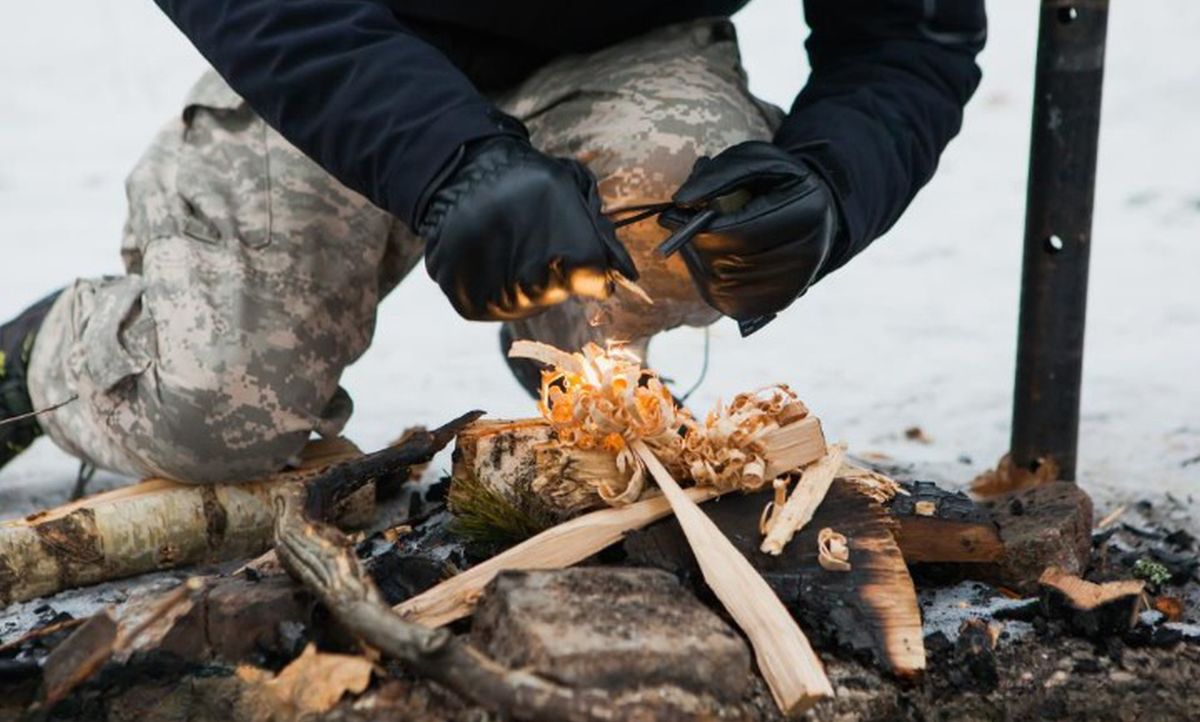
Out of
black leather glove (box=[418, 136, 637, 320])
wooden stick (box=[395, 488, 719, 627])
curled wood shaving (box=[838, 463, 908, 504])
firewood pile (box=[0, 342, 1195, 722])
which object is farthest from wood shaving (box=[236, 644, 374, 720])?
curled wood shaving (box=[838, 463, 908, 504])

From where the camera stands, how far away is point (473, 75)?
2.95m

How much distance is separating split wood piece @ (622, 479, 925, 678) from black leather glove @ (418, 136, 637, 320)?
0.37 m

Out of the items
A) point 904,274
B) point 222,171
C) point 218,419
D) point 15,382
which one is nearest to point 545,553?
point 218,419

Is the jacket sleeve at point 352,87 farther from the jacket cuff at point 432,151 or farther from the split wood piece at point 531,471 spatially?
the split wood piece at point 531,471

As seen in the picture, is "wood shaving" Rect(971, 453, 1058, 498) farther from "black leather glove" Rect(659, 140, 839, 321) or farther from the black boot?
the black boot

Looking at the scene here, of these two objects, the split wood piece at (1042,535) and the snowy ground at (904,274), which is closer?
the split wood piece at (1042,535)

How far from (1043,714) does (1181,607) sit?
20.4 inches

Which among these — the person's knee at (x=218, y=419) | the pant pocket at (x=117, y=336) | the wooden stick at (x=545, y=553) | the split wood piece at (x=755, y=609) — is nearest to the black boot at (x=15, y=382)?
the pant pocket at (x=117, y=336)

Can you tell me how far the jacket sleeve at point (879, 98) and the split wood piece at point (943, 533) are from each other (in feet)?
1.51

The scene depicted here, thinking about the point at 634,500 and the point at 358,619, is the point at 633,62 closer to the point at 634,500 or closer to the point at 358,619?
the point at 634,500

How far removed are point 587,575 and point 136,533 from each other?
3.78 feet

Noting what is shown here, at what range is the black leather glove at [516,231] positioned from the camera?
79.3 inches

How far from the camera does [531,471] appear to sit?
222cm

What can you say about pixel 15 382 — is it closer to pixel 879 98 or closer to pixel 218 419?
pixel 218 419
